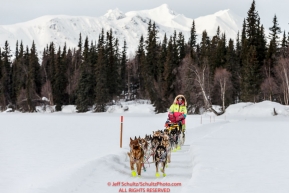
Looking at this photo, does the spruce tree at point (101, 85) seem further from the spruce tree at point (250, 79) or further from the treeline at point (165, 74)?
the spruce tree at point (250, 79)

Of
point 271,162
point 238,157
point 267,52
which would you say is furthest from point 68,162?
point 267,52

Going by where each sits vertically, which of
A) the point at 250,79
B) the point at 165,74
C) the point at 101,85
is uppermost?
the point at 165,74

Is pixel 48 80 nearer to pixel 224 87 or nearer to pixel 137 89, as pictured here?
pixel 137 89

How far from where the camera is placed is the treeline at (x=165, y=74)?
177 feet

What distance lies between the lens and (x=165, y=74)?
221ft

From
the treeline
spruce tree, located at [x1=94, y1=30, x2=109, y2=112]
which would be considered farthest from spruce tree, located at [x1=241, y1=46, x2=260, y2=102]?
spruce tree, located at [x1=94, y1=30, x2=109, y2=112]

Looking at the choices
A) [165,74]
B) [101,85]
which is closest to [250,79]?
[165,74]

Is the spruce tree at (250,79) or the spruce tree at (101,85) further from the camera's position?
the spruce tree at (101,85)

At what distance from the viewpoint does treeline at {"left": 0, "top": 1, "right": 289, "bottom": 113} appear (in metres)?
54.0

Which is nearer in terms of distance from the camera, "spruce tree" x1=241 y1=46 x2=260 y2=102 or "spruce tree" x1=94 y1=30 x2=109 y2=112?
"spruce tree" x1=241 y1=46 x2=260 y2=102

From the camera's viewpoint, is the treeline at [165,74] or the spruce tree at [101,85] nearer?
the treeline at [165,74]

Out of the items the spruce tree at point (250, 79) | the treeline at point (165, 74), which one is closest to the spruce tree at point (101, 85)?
the treeline at point (165, 74)

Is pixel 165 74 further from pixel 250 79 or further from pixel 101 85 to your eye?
pixel 250 79

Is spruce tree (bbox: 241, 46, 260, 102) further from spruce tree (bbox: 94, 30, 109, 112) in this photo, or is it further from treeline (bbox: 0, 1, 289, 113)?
spruce tree (bbox: 94, 30, 109, 112)
